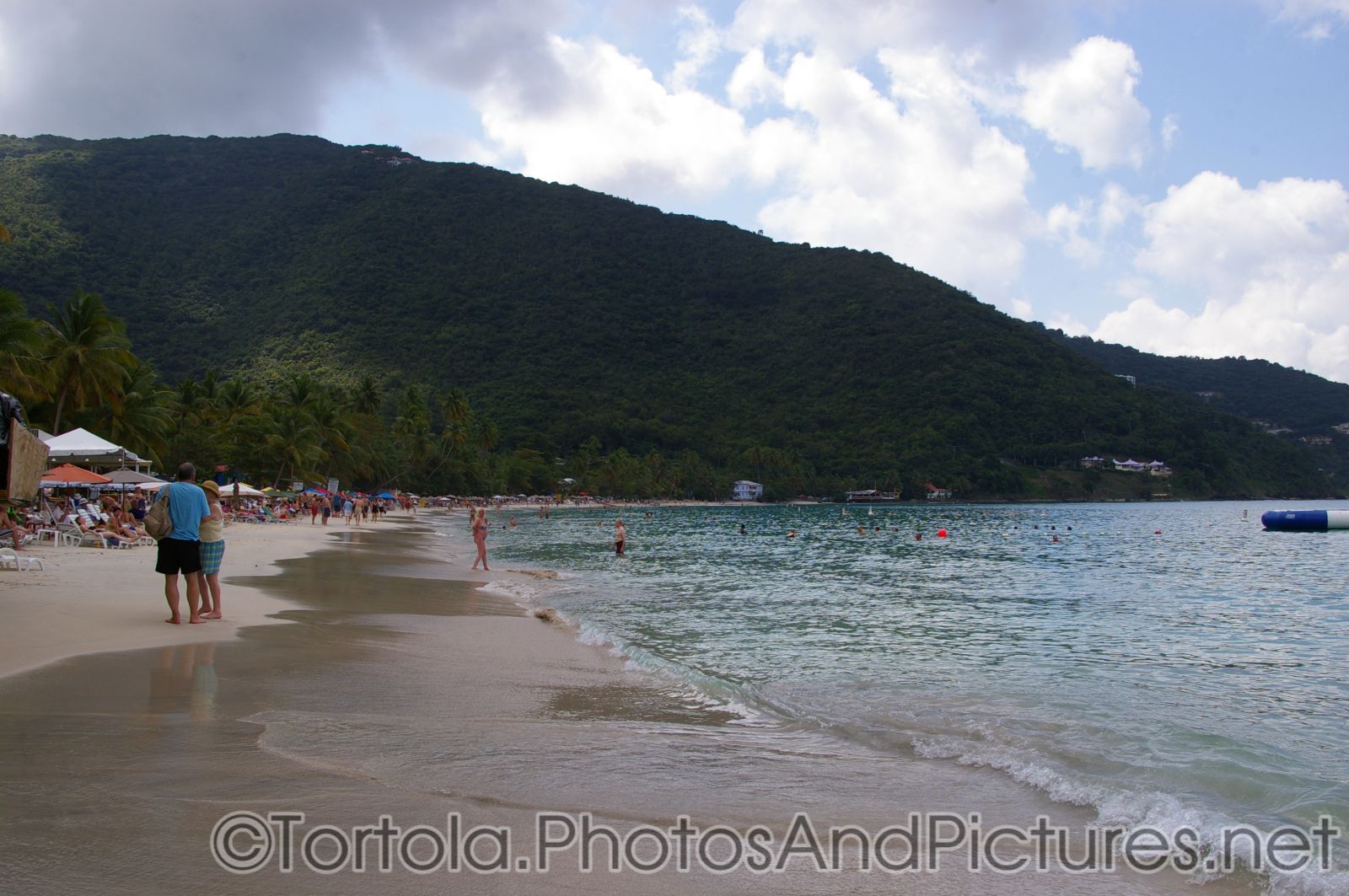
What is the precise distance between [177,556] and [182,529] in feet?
1.11

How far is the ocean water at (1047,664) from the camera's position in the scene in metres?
5.96

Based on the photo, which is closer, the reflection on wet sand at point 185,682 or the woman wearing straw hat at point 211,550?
the reflection on wet sand at point 185,682

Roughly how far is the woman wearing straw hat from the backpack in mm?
501

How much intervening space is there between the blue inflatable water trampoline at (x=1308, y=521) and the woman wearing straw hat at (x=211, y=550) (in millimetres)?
8929

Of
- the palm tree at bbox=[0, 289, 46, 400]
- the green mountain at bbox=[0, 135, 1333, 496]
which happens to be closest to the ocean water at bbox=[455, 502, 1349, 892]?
the palm tree at bbox=[0, 289, 46, 400]

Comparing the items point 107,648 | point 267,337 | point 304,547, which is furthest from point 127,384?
point 267,337

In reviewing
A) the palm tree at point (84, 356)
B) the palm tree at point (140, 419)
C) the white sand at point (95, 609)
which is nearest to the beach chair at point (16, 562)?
the white sand at point (95, 609)

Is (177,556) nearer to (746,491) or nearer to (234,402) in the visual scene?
(234,402)

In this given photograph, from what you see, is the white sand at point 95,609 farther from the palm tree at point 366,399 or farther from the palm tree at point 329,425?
the palm tree at point 366,399

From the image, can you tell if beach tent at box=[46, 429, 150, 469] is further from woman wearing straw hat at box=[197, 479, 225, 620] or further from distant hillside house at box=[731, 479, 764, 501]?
distant hillside house at box=[731, 479, 764, 501]

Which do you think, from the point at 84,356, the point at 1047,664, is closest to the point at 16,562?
the point at 1047,664

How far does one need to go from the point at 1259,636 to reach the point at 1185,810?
10163 mm

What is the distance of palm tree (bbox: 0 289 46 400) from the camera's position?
93.9ft

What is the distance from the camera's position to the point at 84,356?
37250mm
